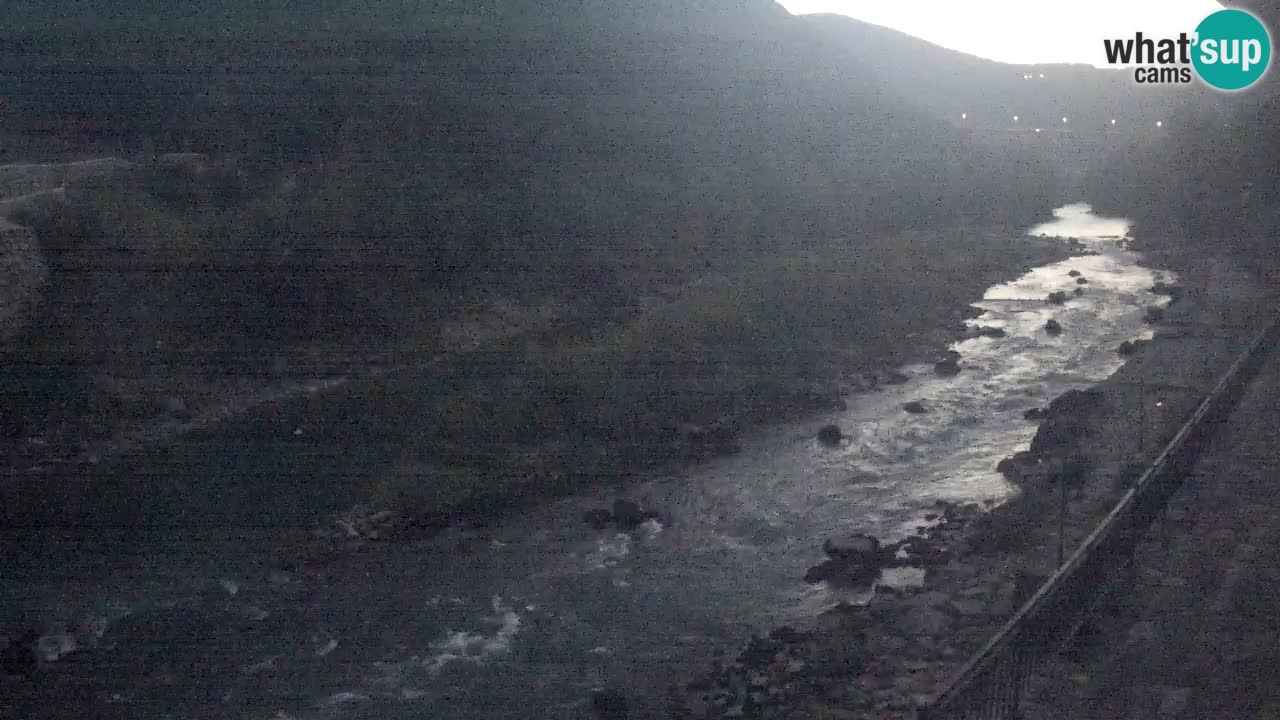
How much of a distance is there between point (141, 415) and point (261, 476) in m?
0.89

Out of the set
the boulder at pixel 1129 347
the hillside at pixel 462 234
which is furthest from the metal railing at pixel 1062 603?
the boulder at pixel 1129 347

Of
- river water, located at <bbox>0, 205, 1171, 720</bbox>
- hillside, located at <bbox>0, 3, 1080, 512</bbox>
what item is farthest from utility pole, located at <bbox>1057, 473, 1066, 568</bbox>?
hillside, located at <bbox>0, 3, 1080, 512</bbox>

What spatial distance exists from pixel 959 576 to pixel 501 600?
1554mm

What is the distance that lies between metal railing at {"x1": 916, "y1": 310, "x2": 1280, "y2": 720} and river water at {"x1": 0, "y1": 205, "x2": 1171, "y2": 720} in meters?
0.99

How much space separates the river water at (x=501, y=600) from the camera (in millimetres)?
2844

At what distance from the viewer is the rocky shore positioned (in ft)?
8.84

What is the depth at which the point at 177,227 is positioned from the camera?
5.92 m

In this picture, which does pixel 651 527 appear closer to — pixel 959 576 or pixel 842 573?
pixel 842 573

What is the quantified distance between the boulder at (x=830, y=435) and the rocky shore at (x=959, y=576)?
0.84 m

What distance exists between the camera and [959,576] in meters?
3.36

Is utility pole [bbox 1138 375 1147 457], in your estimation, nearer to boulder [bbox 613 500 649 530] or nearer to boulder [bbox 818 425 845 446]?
boulder [bbox 818 425 845 446]

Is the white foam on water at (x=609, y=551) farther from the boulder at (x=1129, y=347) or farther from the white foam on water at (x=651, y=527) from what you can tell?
the boulder at (x=1129, y=347)

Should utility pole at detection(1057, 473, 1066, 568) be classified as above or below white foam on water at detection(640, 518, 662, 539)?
above

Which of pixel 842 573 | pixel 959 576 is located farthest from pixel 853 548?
pixel 959 576
